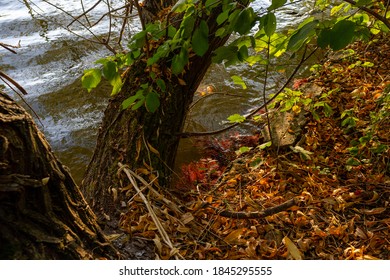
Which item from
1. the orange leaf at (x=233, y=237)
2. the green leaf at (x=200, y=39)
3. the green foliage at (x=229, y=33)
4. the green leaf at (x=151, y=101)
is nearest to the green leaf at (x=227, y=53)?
the green foliage at (x=229, y=33)

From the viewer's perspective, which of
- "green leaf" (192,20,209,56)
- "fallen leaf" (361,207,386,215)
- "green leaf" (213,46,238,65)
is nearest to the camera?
"green leaf" (192,20,209,56)

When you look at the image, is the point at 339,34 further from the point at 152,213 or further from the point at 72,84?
the point at 72,84

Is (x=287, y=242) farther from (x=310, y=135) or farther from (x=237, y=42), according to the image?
(x=310, y=135)

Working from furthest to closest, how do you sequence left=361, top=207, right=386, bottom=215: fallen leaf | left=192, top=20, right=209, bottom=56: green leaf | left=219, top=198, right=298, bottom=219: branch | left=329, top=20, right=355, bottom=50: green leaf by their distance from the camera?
left=361, top=207, right=386, bottom=215: fallen leaf, left=219, top=198, right=298, bottom=219: branch, left=192, top=20, right=209, bottom=56: green leaf, left=329, top=20, right=355, bottom=50: green leaf

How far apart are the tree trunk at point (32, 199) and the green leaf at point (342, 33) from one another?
3.24 ft

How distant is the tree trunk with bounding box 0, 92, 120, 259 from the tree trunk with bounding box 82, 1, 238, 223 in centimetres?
49

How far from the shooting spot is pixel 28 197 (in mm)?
1146

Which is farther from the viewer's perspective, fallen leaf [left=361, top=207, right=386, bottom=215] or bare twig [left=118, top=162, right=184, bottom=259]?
fallen leaf [left=361, top=207, right=386, bottom=215]

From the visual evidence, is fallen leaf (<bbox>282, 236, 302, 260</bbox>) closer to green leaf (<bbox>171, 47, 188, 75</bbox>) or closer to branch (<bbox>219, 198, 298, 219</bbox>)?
branch (<bbox>219, 198, 298, 219</bbox>)

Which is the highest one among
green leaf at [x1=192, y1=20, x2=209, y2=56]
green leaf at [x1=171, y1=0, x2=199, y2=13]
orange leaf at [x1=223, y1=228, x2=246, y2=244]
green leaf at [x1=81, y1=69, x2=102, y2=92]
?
green leaf at [x1=171, y1=0, x2=199, y2=13]

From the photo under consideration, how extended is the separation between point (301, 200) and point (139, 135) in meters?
1.07

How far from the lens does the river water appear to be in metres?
4.25

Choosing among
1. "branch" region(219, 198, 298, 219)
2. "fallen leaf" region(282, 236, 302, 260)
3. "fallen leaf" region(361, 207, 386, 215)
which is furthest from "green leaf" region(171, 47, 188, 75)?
"fallen leaf" region(361, 207, 386, 215)

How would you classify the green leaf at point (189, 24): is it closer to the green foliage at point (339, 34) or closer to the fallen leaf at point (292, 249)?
the green foliage at point (339, 34)
